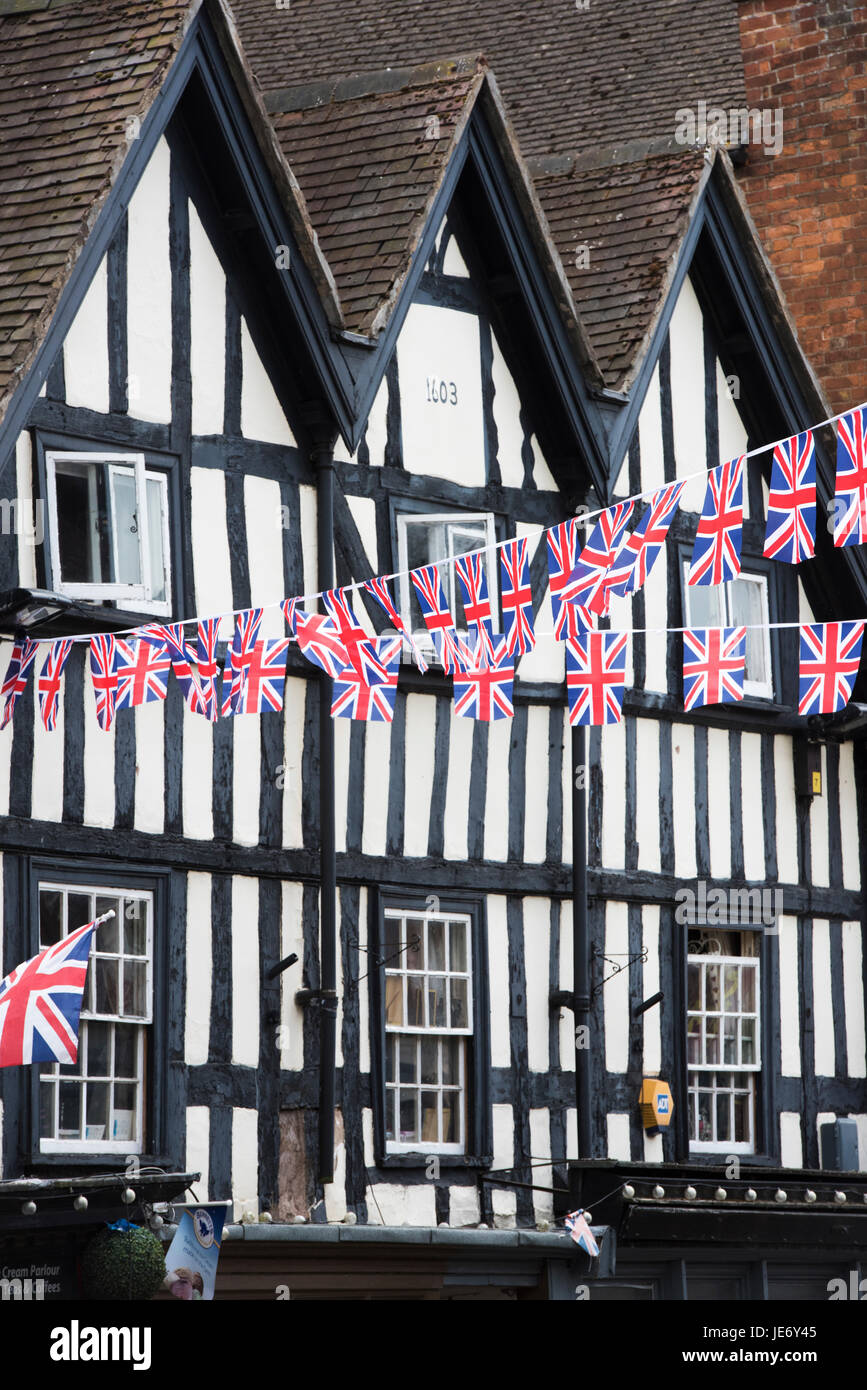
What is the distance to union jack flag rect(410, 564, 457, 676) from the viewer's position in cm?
1345

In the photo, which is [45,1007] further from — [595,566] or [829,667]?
[829,667]

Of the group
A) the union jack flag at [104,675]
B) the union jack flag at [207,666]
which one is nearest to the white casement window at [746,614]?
the union jack flag at [207,666]

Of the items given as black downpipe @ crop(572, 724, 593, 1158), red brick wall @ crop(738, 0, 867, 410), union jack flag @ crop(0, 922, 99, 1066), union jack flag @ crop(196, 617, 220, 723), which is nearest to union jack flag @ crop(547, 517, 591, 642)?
black downpipe @ crop(572, 724, 593, 1158)

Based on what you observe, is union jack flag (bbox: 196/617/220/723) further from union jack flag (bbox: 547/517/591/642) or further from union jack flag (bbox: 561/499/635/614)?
union jack flag (bbox: 561/499/635/614)

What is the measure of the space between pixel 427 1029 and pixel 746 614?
4.14 m

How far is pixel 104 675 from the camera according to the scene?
42.8 ft

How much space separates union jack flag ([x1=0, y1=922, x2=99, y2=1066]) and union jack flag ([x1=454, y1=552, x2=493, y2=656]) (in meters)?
3.02

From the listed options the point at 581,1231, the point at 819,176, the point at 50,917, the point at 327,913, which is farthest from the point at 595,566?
the point at 819,176

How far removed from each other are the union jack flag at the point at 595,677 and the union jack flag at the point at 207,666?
2243mm

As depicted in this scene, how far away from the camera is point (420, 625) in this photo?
15.5 metres

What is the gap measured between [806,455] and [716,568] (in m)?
0.83

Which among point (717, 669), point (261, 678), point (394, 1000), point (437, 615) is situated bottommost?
point (394, 1000)

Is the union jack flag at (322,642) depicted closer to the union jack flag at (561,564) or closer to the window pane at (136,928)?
the union jack flag at (561,564)

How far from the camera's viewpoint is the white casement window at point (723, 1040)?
648 inches
